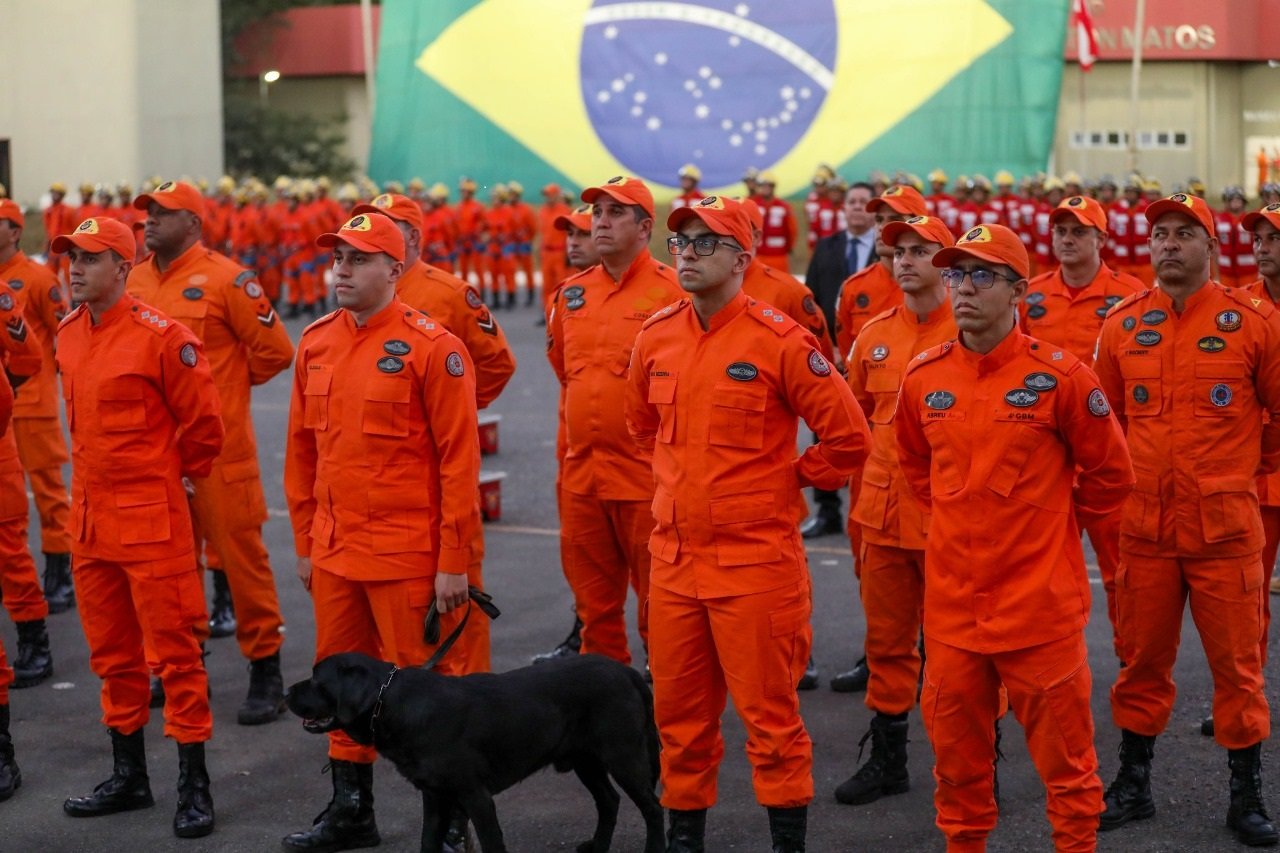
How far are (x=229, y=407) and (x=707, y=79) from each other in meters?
20.8

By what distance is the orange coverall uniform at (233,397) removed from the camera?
7.81 meters

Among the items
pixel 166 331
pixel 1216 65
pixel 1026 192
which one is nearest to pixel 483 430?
pixel 166 331

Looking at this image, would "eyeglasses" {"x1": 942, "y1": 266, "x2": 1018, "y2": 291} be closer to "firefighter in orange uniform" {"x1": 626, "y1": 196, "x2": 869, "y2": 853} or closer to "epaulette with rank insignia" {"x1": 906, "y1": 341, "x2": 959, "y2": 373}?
"epaulette with rank insignia" {"x1": 906, "y1": 341, "x2": 959, "y2": 373}

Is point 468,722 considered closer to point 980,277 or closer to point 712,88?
point 980,277

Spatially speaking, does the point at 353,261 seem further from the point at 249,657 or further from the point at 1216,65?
the point at 1216,65

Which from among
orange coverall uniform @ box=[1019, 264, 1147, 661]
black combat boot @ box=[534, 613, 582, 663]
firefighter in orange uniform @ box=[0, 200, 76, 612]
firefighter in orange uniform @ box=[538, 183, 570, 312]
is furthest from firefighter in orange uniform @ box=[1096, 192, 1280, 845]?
firefighter in orange uniform @ box=[538, 183, 570, 312]

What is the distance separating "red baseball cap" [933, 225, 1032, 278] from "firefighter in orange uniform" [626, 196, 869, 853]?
0.63m

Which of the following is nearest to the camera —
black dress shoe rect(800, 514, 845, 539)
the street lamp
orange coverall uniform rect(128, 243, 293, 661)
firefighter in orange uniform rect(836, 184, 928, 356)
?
orange coverall uniform rect(128, 243, 293, 661)

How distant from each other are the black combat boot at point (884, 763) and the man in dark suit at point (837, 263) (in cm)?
448

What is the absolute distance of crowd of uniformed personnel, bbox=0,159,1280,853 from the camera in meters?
5.18

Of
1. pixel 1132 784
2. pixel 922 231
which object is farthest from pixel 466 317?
pixel 1132 784

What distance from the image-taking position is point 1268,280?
7.00 metres

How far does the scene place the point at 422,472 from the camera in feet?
20.2

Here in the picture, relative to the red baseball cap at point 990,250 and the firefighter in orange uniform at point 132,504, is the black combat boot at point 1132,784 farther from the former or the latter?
→ the firefighter in orange uniform at point 132,504
